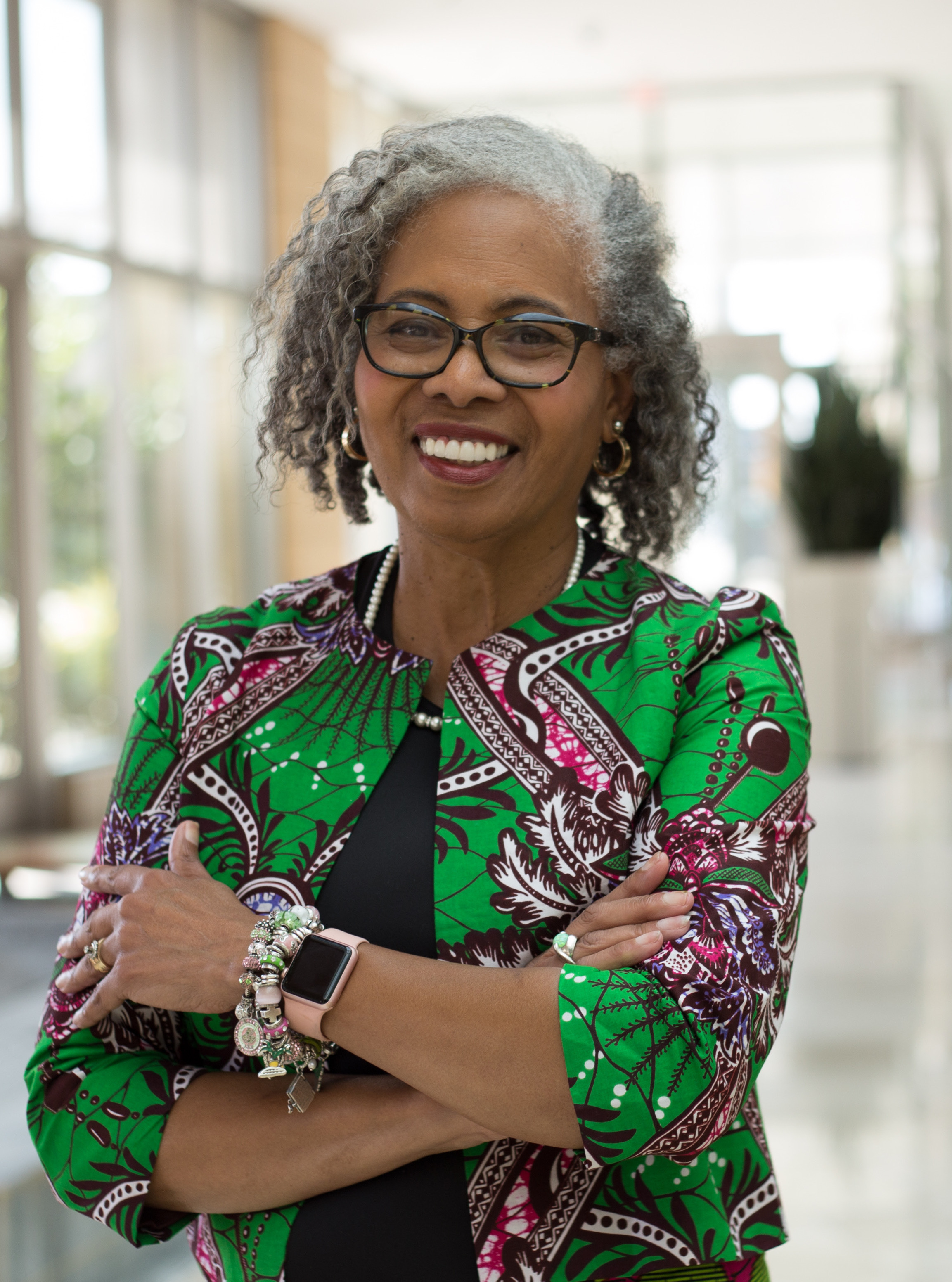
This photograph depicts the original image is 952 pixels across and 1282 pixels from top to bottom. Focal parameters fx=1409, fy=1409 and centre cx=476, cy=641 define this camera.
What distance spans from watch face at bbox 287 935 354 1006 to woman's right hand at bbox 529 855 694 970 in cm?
17

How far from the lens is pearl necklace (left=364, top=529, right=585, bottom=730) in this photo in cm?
139

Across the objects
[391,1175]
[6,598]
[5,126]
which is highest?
[5,126]

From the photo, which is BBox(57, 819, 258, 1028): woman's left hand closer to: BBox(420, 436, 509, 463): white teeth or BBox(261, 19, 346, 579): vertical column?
BBox(420, 436, 509, 463): white teeth

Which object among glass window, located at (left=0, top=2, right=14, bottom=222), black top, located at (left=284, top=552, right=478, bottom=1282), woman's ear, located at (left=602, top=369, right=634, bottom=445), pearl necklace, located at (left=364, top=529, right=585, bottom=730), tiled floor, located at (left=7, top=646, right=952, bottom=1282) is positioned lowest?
tiled floor, located at (left=7, top=646, right=952, bottom=1282)

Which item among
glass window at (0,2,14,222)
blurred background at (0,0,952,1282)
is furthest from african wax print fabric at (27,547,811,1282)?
glass window at (0,2,14,222)

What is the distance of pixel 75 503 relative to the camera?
7828 millimetres

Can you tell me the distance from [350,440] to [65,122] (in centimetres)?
706

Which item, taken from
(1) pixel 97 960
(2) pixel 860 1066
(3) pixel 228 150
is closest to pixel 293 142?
(3) pixel 228 150

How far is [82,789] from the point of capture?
25.1 ft

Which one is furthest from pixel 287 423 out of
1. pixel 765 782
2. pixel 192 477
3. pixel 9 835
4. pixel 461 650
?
pixel 192 477

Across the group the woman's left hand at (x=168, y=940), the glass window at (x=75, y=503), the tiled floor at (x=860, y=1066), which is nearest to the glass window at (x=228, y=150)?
the glass window at (x=75, y=503)

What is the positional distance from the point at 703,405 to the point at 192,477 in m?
7.79

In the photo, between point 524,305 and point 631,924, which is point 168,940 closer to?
point 631,924

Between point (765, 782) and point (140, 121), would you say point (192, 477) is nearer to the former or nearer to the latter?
point (140, 121)
